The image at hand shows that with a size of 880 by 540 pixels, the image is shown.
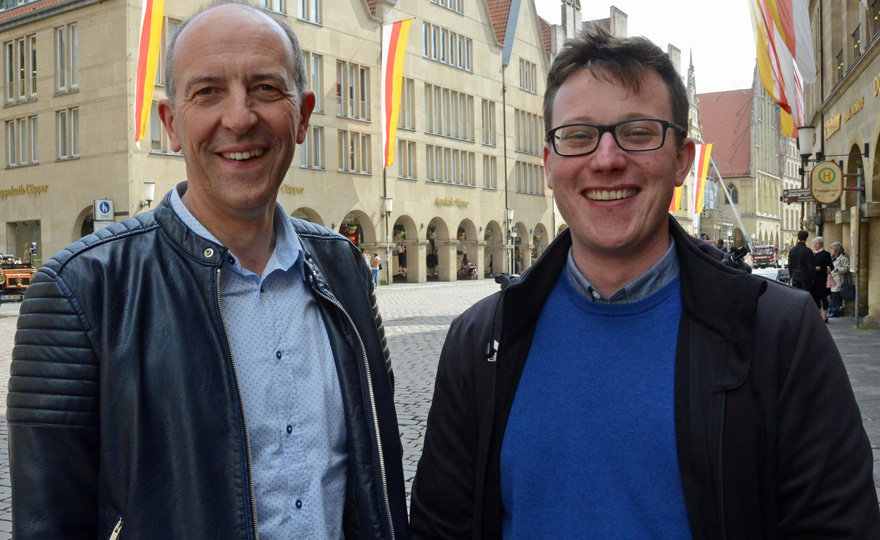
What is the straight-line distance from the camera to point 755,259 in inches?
2491

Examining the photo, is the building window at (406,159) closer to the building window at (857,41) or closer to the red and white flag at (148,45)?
the red and white flag at (148,45)

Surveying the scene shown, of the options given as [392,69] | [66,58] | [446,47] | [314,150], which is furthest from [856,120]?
[446,47]

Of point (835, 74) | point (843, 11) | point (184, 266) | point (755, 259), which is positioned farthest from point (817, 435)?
point (755, 259)

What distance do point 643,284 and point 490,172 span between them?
47.8 metres

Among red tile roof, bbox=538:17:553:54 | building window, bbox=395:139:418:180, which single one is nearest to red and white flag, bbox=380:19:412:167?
building window, bbox=395:139:418:180

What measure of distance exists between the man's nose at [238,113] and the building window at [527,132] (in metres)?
49.9

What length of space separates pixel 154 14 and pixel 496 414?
2284 cm

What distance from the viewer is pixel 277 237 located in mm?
2359

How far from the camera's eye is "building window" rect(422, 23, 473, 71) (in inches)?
1738

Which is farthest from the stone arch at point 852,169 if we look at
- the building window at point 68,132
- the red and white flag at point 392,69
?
the building window at point 68,132

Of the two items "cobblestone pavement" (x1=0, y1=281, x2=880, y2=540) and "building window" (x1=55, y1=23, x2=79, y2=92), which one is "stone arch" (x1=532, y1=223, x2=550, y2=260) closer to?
"building window" (x1=55, y1=23, x2=79, y2=92)

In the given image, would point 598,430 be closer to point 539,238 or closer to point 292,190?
point 292,190

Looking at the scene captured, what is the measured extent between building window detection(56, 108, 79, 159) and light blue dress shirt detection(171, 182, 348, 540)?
108ft

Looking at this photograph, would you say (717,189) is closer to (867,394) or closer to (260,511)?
(867,394)
